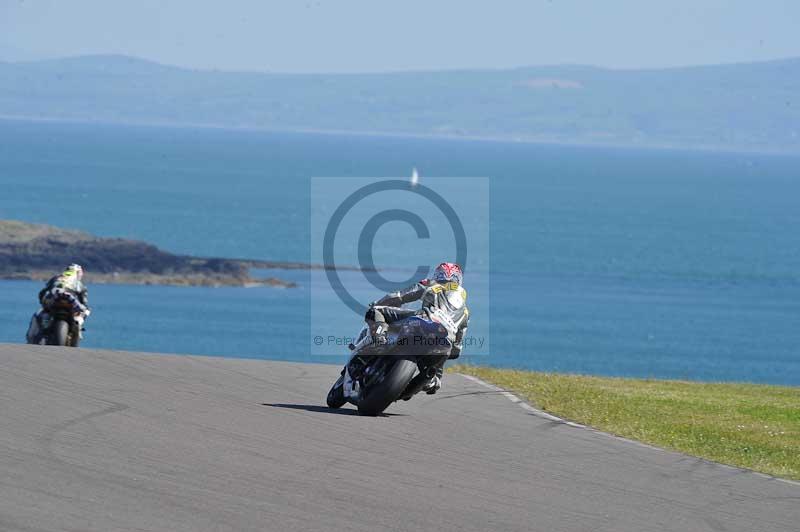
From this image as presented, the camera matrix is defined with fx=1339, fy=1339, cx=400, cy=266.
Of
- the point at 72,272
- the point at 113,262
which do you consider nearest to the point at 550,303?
the point at 113,262

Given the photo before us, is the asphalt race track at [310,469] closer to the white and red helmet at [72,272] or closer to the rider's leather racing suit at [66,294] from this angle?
the rider's leather racing suit at [66,294]

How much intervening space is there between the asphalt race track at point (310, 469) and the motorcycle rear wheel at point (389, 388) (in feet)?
0.55

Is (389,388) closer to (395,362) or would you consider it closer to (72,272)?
(395,362)

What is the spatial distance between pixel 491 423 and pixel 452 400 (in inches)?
71.6

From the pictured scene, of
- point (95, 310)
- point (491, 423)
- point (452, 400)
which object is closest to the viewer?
point (491, 423)

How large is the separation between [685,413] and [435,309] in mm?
5090

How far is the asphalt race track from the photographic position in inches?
363

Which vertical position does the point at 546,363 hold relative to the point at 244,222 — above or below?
below

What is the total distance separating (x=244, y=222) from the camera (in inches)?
7328

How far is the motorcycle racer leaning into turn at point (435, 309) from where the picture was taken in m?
14.0

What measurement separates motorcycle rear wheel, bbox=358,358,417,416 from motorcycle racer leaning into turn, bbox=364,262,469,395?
0.99 ft

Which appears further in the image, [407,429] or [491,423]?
[491,423]

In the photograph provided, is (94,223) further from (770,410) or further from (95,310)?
(770,410)

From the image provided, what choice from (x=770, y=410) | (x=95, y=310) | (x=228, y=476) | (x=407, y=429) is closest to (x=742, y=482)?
(x=407, y=429)
